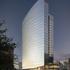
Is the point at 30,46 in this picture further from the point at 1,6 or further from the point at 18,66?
the point at 1,6

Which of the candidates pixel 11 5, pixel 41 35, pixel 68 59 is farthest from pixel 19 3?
pixel 68 59

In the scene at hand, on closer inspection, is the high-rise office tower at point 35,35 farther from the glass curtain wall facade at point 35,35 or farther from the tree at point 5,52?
the tree at point 5,52

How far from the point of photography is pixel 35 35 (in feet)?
10.6

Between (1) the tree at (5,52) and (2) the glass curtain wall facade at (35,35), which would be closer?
(1) the tree at (5,52)

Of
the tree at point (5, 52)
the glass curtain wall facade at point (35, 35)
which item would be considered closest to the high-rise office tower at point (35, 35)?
the glass curtain wall facade at point (35, 35)

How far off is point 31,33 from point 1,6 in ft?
1.80

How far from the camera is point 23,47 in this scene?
3289 mm

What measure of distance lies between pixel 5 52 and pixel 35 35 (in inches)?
18.0

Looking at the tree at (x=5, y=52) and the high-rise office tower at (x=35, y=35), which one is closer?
the tree at (x=5, y=52)

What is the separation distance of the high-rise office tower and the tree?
8.3 inches

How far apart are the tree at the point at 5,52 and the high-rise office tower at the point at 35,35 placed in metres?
0.21

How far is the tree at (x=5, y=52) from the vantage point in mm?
3023

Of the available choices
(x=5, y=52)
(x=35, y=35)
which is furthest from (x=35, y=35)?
(x=5, y=52)

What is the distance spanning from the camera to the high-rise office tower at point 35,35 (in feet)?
10.4
